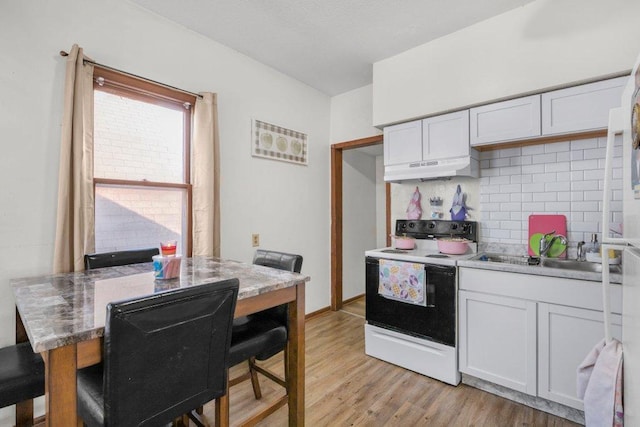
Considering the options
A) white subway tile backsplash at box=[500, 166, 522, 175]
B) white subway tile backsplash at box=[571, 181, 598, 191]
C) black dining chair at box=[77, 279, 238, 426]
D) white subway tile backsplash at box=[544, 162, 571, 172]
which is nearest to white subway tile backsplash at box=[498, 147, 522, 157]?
white subway tile backsplash at box=[500, 166, 522, 175]

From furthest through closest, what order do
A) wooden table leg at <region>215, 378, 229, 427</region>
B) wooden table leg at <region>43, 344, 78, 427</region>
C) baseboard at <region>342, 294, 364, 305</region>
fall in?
baseboard at <region>342, 294, 364, 305</region> < wooden table leg at <region>215, 378, 229, 427</region> < wooden table leg at <region>43, 344, 78, 427</region>

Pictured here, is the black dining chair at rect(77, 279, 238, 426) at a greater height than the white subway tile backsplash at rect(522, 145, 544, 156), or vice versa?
the white subway tile backsplash at rect(522, 145, 544, 156)

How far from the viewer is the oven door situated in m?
2.14

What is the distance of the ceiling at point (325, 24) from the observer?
2.12 meters

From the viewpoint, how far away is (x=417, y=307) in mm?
2287

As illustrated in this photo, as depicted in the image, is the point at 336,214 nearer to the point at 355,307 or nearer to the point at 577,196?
the point at 355,307

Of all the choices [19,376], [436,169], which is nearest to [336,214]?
[436,169]

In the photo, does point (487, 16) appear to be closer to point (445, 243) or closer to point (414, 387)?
point (445, 243)

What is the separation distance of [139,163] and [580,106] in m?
3.03

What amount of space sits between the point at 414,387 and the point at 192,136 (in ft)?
8.35

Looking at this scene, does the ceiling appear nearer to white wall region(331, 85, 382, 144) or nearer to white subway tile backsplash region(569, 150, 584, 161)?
white wall region(331, 85, 382, 144)


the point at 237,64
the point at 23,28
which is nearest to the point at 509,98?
the point at 237,64

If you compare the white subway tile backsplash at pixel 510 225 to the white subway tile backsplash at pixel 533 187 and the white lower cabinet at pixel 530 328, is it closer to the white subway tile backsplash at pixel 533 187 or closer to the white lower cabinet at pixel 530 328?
the white subway tile backsplash at pixel 533 187

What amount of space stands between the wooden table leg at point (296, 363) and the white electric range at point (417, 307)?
1024mm
